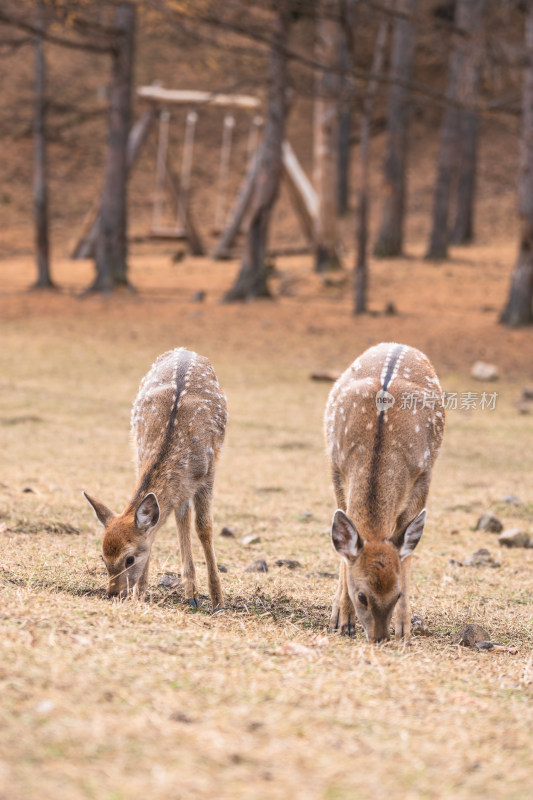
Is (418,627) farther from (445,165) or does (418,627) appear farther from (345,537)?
(445,165)

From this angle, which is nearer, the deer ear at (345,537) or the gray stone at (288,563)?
the deer ear at (345,537)

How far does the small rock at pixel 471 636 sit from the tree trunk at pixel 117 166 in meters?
16.9

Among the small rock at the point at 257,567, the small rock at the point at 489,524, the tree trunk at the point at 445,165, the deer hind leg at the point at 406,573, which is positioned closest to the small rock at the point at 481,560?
the small rock at the point at 489,524

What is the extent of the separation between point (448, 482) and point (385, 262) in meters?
17.5

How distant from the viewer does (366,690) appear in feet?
13.0

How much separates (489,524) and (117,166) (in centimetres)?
1488

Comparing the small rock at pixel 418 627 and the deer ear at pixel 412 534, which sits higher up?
the deer ear at pixel 412 534

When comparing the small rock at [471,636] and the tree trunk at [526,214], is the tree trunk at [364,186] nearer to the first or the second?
the tree trunk at [526,214]

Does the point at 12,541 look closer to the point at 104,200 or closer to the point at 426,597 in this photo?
the point at 426,597

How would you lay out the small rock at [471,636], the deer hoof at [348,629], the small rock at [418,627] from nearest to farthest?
1. the small rock at [471,636]
2. the deer hoof at [348,629]
3. the small rock at [418,627]

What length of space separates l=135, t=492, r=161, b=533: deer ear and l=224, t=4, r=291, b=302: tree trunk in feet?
50.2

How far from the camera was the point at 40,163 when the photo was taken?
21.1 metres

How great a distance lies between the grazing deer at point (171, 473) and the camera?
221 inches

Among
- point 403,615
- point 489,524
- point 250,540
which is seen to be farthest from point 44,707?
point 489,524
